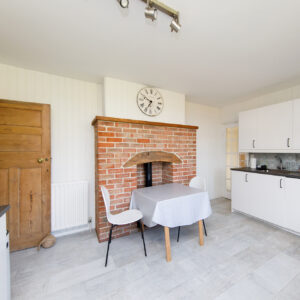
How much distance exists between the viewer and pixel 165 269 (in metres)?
1.77

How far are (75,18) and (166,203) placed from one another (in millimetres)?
2144

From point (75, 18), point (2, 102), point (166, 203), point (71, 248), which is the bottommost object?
point (71, 248)

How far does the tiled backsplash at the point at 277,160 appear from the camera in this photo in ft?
9.83

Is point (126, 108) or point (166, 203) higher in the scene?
point (126, 108)

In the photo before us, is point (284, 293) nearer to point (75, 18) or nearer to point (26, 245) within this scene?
point (26, 245)

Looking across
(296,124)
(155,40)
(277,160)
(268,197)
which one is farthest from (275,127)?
(155,40)

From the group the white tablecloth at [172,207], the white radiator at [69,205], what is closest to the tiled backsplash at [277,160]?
the white tablecloth at [172,207]

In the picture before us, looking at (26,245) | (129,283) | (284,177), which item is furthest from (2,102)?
(284,177)

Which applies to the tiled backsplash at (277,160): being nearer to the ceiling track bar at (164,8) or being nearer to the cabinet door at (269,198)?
the cabinet door at (269,198)

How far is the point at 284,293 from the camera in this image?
4.83 ft

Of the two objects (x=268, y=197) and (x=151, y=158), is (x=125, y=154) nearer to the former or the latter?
(x=151, y=158)

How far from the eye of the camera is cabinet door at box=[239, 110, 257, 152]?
10.7 feet

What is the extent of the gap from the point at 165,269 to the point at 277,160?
123 inches

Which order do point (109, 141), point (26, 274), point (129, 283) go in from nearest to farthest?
point (129, 283) < point (26, 274) < point (109, 141)
